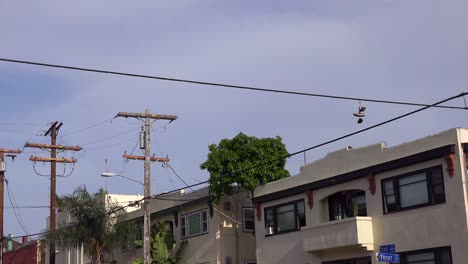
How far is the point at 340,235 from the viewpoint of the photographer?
2905cm

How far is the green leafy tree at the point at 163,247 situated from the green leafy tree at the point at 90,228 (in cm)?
152

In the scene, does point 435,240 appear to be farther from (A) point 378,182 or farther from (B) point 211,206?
(B) point 211,206

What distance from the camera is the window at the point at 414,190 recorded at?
25906 millimetres

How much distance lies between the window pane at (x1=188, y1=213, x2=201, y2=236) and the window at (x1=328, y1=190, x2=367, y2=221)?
9.51 m

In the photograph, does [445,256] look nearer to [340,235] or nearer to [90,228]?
[340,235]

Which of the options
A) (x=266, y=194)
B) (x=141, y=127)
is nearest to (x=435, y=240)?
(x=266, y=194)

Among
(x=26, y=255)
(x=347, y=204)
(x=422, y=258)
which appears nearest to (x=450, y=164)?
(x=422, y=258)

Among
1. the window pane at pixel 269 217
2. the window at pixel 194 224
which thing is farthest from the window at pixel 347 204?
the window at pixel 194 224

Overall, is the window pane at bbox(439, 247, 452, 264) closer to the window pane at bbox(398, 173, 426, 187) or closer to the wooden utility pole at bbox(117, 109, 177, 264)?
the window pane at bbox(398, 173, 426, 187)

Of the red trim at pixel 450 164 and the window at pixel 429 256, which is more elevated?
the red trim at pixel 450 164

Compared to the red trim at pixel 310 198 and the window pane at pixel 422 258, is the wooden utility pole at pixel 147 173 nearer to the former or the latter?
the red trim at pixel 310 198

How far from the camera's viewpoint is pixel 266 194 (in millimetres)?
34125

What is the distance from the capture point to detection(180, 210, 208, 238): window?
38344mm

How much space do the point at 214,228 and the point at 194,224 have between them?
2105mm
